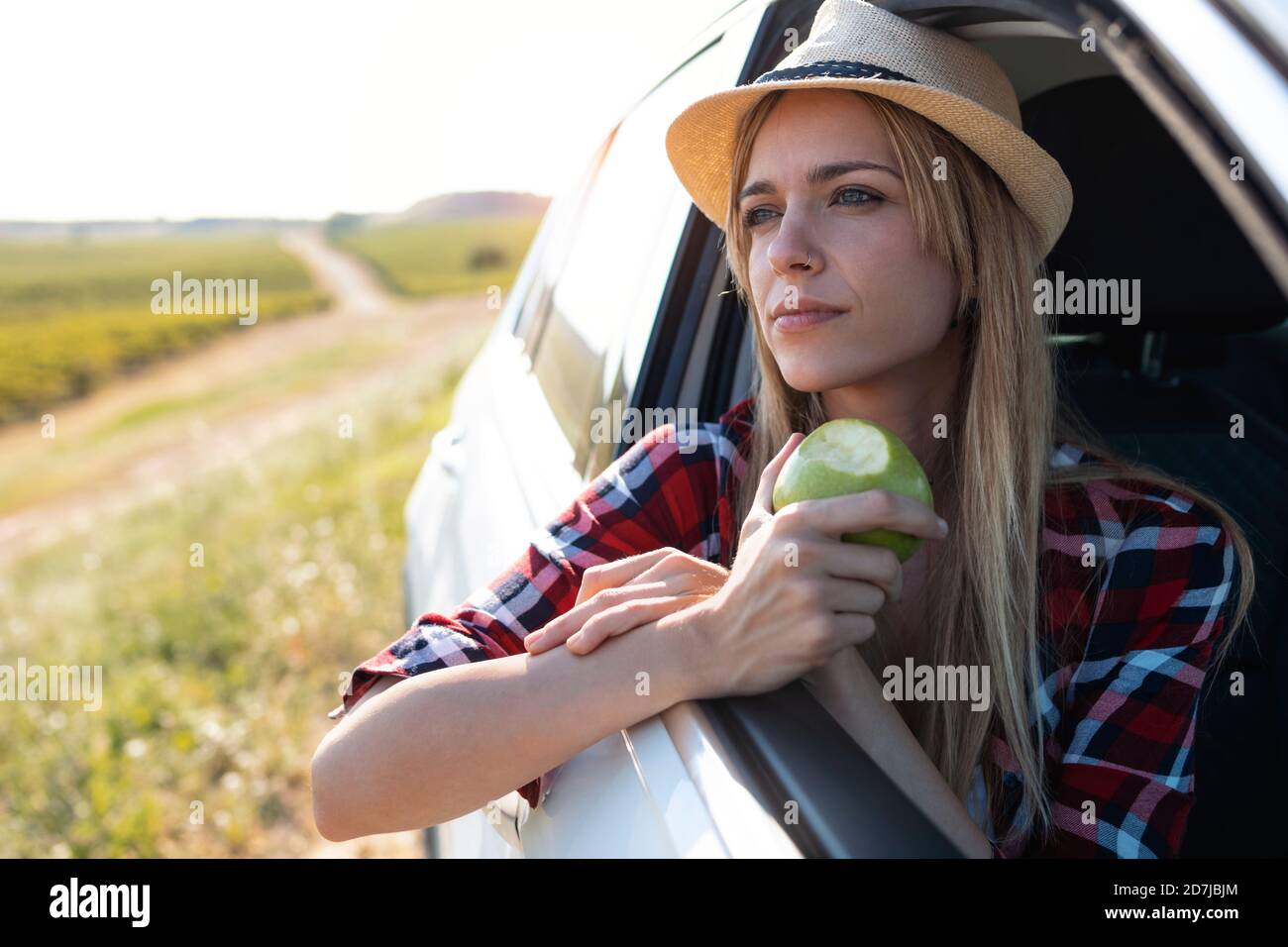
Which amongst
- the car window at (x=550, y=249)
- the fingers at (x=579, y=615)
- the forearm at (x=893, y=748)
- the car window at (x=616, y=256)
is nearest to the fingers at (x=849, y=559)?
the forearm at (x=893, y=748)

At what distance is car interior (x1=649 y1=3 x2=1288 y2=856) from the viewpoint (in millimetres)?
2084

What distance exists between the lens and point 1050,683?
166cm

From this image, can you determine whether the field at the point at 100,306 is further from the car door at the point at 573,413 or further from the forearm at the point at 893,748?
the forearm at the point at 893,748

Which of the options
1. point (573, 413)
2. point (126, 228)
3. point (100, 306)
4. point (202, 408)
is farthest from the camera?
point (126, 228)

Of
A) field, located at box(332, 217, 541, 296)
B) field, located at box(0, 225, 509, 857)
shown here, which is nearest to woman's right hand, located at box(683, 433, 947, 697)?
field, located at box(0, 225, 509, 857)

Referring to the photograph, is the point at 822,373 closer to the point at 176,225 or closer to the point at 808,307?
the point at 808,307

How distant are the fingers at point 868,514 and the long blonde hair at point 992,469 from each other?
1.24ft

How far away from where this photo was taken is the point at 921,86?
1.67 m

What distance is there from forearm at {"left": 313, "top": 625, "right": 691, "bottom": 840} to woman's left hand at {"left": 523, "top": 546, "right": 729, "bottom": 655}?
2cm

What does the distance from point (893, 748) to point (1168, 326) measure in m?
1.65

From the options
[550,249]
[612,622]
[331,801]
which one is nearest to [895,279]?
[612,622]

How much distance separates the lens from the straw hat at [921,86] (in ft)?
5.60

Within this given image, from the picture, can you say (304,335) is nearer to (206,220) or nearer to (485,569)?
(206,220)
